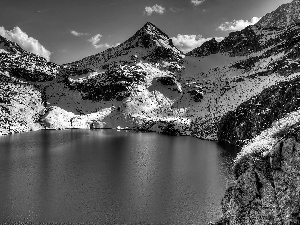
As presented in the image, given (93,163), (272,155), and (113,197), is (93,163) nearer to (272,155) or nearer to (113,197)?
(113,197)

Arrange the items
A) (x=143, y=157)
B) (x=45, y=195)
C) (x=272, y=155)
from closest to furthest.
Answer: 1. (x=272, y=155)
2. (x=45, y=195)
3. (x=143, y=157)

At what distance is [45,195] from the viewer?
8656 centimetres

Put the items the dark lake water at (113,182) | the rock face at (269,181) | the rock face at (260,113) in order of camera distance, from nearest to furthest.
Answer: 1. the rock face at (269,181)
2. the dark lake water at (113,182)
3. the rock face at (260,113)

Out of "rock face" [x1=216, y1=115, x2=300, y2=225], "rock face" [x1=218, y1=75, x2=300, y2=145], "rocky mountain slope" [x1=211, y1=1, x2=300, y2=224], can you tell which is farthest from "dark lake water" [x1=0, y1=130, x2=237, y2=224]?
"rock face" [x1=216, y1=115, x2=300, y2=225]

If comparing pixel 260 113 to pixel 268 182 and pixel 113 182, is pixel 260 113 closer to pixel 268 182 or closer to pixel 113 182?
pixel 113 182

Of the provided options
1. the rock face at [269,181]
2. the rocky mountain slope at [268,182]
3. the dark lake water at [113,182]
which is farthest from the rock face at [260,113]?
the rock face at [269,181]

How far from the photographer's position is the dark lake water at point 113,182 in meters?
73.5

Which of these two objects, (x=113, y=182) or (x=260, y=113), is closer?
(x=113, y=182)

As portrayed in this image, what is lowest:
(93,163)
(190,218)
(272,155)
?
(190,218)

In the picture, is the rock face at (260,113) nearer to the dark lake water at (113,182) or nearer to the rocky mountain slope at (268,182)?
the dark lake water at (113,182)

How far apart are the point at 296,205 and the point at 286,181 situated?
86.0 inches

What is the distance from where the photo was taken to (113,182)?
99.4m

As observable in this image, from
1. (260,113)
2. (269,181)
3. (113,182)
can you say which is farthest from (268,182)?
(260,113)

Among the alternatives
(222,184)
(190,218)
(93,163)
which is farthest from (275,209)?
(93,163)
